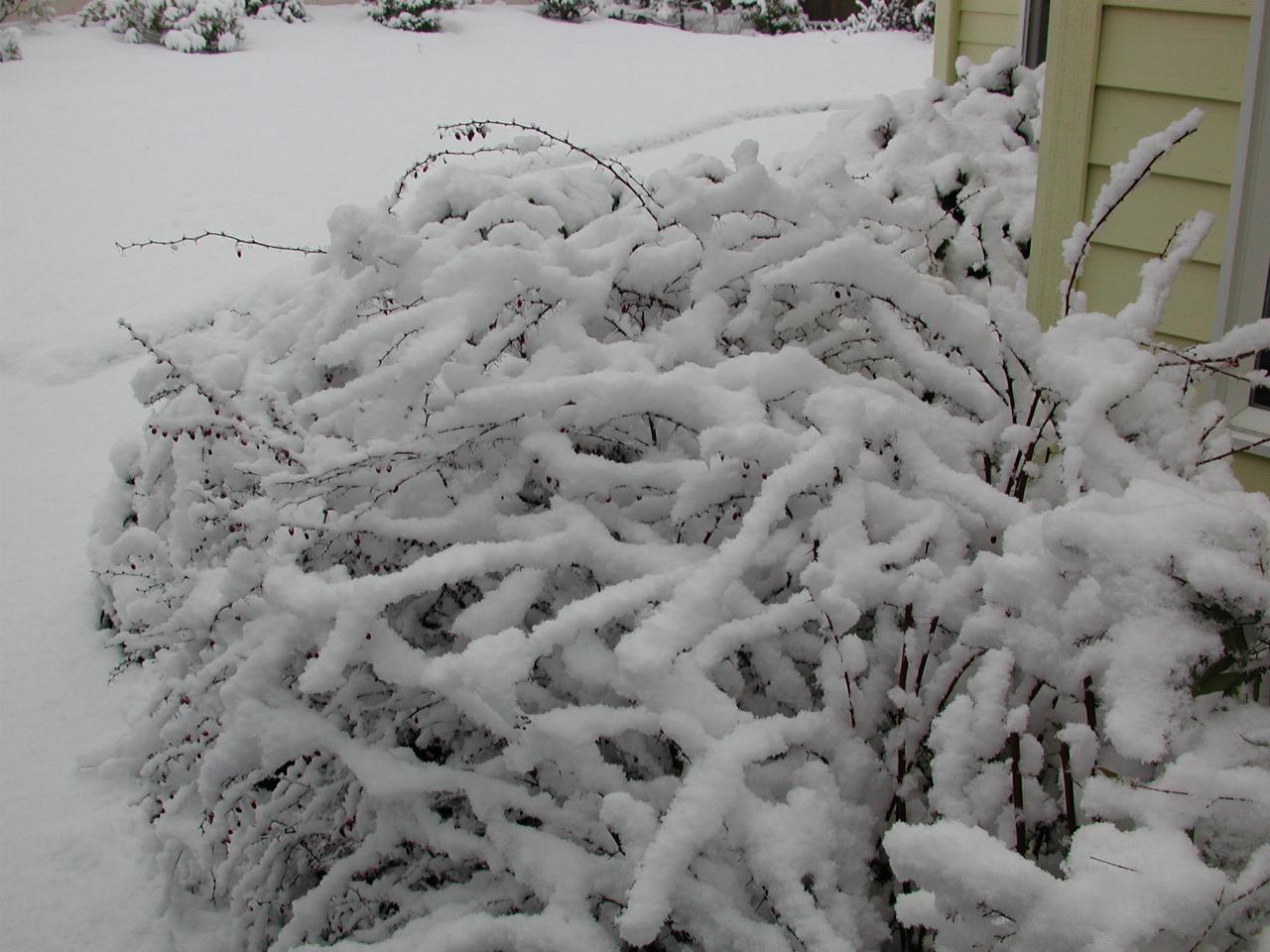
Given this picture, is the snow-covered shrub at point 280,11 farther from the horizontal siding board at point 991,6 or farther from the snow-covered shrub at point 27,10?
the horizontal siding board at point 991,6

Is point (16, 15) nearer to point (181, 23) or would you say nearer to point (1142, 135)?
point (181, 23)

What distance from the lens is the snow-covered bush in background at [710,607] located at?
3.58 feet

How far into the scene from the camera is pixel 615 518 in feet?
4.78

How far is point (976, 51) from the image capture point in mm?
5559

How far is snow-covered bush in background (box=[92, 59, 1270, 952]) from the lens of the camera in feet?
3.58

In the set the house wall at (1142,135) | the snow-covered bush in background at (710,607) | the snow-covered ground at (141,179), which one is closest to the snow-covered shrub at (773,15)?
the snow-covered ground at (141,179)

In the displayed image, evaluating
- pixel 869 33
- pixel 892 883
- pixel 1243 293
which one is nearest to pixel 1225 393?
pixel 1243 293

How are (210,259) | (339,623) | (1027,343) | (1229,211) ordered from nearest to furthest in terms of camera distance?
(339,623) < (1027,343) < (1229,211) < (210,259)

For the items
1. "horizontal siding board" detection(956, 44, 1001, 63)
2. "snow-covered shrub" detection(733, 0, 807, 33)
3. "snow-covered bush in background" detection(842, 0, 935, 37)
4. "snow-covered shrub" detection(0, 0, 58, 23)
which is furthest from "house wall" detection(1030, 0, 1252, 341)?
"snow-covered bush in background" detection(842, 0, 935, 37)

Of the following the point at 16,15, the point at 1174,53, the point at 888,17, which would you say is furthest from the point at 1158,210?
the point at 888,17

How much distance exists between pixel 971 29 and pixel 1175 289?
3.65m

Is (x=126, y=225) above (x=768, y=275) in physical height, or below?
below

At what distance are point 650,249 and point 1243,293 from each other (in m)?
1.25

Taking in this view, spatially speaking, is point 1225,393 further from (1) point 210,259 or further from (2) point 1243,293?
Result: (1) point 210,259
